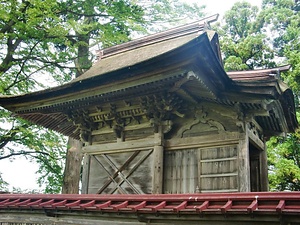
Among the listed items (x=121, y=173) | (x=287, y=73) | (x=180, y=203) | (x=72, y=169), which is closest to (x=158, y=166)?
(x=121, y=173)

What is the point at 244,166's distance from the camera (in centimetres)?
614

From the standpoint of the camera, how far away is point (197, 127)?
274 inches

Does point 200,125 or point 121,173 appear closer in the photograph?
point 200,125

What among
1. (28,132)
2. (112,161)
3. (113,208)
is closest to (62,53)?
(28,132)

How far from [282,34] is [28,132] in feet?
45.4

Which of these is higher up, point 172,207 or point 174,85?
point 174,85

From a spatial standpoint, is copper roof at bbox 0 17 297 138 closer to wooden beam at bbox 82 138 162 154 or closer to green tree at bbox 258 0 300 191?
wooden beam at bbox 82 138 162 154

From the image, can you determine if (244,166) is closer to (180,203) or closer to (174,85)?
(174,85)

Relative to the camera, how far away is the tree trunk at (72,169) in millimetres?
12297

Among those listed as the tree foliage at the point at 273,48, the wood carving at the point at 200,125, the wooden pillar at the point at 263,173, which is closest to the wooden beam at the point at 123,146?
the wood carving at the point at 200,125

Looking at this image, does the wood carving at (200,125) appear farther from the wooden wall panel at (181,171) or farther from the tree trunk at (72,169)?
the tree trunk at (72,169)

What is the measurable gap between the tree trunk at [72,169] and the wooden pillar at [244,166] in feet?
25.2

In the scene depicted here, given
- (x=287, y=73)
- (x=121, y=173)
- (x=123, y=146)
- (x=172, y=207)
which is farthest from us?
(x=287, y=73)

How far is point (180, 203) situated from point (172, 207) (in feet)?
0.38
